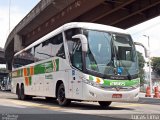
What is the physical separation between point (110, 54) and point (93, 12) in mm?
16056

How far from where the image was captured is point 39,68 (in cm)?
1981

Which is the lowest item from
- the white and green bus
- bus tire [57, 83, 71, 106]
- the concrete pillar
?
bus tire [57, 83, 71, 106]

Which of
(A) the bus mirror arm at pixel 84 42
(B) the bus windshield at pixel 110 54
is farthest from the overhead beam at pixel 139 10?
(A) the bus mirror arm at pixel 84 42

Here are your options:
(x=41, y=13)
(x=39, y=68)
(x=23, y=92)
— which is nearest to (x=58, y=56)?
(x=39, y=68)

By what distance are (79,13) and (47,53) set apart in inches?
486

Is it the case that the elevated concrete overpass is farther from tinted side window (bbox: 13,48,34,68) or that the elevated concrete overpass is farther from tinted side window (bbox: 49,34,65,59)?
tinted side window (bbox: 49,34,65,59)

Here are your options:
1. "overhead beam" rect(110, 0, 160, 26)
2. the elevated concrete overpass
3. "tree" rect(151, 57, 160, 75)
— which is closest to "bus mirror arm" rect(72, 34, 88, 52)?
the elevated concrete overpass

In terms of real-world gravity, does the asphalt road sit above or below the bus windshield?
below

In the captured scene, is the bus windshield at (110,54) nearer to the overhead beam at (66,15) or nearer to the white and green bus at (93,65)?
the white and green bus at (93,65)

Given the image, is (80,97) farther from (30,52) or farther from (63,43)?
(30,52)

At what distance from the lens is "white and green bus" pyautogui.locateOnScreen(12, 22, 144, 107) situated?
14383 millimetres

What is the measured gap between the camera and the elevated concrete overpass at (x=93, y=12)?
28.2 meters

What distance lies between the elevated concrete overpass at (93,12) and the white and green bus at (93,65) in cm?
1170

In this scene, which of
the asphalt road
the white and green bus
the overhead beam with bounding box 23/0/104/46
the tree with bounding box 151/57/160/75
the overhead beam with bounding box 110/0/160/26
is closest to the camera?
the asphalt road
